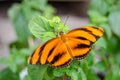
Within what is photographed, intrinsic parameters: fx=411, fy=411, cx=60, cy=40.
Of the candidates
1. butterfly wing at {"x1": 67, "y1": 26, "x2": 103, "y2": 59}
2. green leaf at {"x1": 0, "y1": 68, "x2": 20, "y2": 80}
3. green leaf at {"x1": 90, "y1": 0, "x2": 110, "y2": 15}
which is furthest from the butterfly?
green leaf at {"x1": 90, "y1": 0, "x2": 110, "y2": 15}

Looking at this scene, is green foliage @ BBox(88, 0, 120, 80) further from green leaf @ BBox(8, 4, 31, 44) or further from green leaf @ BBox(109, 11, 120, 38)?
green leaf @ BBox(8, 4, 31, 44)

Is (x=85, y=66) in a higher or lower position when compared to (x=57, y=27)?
lower

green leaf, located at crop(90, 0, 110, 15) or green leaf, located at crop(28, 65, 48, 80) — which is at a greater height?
green leaf, located at crop(90, 0, 110, 15)

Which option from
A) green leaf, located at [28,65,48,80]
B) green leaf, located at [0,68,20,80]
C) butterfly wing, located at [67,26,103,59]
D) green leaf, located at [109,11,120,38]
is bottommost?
green leaf, located at [0,68,20,80]

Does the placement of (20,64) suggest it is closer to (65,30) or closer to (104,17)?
(104,17)

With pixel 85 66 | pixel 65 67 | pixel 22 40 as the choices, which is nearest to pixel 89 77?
pixel 85 66

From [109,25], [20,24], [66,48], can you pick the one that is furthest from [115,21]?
[66,48]

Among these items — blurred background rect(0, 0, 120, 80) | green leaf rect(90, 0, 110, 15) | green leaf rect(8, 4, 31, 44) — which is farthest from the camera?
green leaf rect(8, 4, 31, 44)
